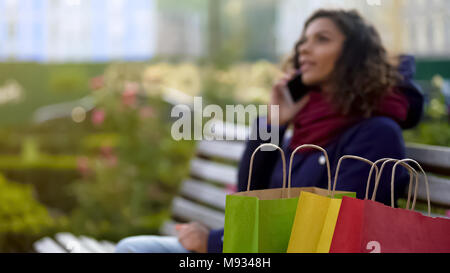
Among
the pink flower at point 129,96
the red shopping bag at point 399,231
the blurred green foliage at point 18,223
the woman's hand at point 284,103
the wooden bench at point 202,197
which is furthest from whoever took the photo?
the pink flower at point 129,96

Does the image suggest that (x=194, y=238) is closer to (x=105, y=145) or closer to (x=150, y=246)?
(x=150, y=246)

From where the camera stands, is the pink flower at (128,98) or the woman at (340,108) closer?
the woman at (340,108)

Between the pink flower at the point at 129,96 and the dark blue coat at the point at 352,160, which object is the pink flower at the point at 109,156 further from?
the dark blue coat at the point at 352,160

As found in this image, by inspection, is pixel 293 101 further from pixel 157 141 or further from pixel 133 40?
pixel 133 40

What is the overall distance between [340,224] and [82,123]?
425cm

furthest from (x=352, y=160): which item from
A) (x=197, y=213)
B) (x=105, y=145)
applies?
(x=105, y=145)

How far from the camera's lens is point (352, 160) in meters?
1.69

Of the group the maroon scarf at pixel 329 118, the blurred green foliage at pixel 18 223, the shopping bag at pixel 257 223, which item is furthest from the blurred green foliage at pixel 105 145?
the shopping bag at pixel 257 223

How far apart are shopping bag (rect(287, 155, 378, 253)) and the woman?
19.0 inches

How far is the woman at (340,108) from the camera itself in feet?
5.76

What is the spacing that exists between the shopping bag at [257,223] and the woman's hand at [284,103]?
819 millimetres

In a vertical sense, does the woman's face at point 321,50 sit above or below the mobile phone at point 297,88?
above

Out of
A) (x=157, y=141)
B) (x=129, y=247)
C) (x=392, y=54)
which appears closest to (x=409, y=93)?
(x=392, y=54)

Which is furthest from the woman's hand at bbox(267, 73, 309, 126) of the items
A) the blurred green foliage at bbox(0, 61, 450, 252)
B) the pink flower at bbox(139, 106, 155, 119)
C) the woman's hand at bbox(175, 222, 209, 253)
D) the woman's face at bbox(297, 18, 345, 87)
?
the pink flower at bbox(139, 106, 155, 119)
